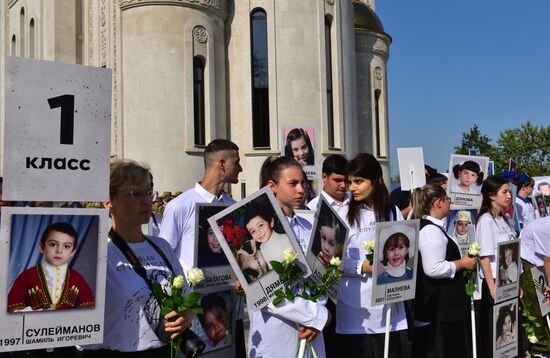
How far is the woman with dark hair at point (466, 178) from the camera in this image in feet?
30.1

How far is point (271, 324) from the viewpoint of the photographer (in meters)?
4.29

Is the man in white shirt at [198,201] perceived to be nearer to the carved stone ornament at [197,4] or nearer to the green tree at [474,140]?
the carved stone ornament at [197,4]

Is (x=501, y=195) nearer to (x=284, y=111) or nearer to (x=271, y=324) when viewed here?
(x=271, y=324)

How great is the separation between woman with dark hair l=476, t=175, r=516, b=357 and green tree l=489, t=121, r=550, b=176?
168ft

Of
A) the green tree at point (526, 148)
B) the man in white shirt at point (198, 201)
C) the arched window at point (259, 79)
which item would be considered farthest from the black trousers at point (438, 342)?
the green tree at point (526, 148)

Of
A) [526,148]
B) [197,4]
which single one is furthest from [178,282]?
[526,148]

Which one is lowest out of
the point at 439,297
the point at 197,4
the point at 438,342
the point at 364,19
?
the point at 438,342

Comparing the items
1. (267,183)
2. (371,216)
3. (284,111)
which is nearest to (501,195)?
(371,216)

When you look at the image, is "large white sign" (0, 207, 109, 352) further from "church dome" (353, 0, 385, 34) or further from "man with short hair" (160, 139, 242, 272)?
"church dome" (353, 0, 385, 34)

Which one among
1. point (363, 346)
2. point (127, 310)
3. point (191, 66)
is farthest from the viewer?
point (191, 66)

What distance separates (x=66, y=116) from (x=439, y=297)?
4.26 m

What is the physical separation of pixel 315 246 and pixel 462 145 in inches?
2853

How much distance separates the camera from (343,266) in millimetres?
5152

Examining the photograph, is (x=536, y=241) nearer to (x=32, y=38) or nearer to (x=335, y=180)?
(x=335, y=180)
